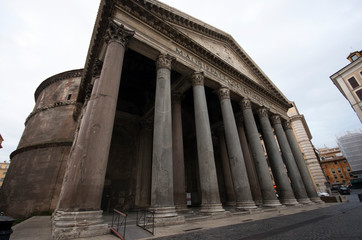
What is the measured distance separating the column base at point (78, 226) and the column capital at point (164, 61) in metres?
6.67

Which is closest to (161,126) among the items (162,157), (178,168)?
(162,157)

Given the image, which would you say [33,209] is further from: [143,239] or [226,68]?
[226,68]

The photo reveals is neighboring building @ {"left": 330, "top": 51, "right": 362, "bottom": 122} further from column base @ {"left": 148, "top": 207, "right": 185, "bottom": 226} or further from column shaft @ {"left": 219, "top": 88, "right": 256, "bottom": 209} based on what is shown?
column base @ {"left": 148, "top": 207, "right": 185, "bottom": 226}

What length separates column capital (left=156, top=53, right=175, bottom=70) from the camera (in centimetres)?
841

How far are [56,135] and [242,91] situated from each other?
1709cm

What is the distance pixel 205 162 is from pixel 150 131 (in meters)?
7.13

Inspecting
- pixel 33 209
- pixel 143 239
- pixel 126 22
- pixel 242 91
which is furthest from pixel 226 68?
pixel 33 209

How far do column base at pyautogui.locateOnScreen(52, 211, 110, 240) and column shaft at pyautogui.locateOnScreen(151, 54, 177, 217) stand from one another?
1.90m

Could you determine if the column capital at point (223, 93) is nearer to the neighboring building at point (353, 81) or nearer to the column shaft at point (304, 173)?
the column shaft at point (304, 173)

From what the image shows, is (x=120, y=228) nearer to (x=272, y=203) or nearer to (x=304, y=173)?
(x=272, y=203)

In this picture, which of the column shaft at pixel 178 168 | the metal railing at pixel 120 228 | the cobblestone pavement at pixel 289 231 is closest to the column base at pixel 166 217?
the metal railing at pixel 120 228

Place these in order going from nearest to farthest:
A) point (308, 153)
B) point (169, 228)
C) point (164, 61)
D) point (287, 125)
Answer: point (169, 228) < point (164, 61) < point (287, 125) < point (308, 153)

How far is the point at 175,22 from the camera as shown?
9.92 m

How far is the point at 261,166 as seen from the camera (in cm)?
1095
